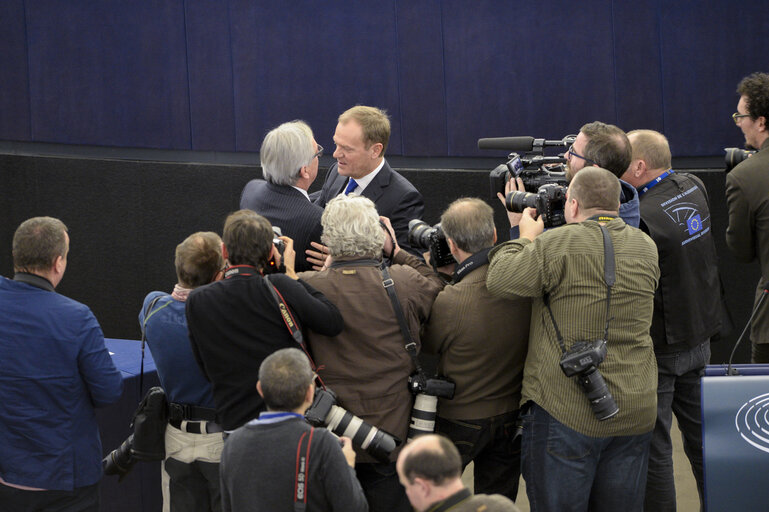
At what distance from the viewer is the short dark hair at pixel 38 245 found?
2857 millimetres

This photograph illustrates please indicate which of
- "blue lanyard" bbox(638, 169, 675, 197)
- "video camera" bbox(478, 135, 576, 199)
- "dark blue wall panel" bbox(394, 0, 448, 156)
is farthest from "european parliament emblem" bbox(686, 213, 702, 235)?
"dark blue wall panel" bbox(394, 0, 448, 156)

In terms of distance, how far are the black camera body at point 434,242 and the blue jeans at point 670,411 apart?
34.8 inches

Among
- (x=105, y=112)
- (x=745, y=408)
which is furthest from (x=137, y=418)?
(x=105, y=112)

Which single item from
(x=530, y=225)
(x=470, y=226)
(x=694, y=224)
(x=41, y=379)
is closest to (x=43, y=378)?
(x=41, y=379)

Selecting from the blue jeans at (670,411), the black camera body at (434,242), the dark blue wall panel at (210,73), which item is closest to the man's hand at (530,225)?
the black camera body at (434,242)

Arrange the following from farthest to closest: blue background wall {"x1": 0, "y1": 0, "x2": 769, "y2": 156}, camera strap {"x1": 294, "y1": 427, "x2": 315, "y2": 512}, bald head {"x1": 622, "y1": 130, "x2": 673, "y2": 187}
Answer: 1. blue background wall {"x1": 0, "y1": 0, "x2": 769, "y2": 156}
2. bald head {"x1": 622, "y1": 130, "x2": 673, "y2": 187}
3. camera strap {"x1": 294, "y1": 427, "x2": 315, "y2": 512}

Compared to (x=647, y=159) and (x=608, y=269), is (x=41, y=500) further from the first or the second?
(x=647, y=159)

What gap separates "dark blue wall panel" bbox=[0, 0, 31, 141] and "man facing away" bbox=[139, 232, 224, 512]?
372cm

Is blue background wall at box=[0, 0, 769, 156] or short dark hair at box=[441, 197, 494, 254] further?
blue background wall at box=[0, 0, 769, 156]

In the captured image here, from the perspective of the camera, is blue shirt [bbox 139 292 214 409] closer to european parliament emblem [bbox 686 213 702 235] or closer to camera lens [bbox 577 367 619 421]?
camera lens [bbox 577 367 619 421]

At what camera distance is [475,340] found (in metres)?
2.84

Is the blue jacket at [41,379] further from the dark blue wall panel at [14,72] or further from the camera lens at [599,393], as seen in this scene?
the dark blue wall panel at [14,72]

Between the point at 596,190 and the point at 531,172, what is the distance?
0.57 meters

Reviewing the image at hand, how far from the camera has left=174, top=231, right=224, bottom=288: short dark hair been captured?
305cm
